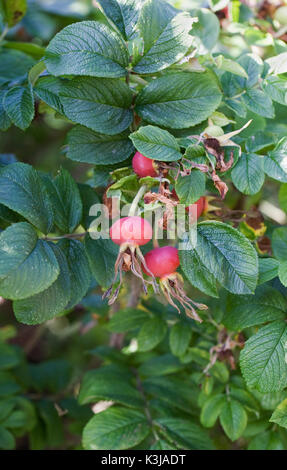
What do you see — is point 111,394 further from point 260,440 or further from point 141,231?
point 141,231

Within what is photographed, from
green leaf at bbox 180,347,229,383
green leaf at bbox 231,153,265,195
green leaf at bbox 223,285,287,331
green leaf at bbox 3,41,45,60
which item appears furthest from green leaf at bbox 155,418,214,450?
green leaf at bbox 3,41,45,60

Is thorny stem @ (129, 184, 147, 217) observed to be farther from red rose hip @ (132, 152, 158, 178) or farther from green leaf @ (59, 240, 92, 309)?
green leaf @ (59, 240, 92, 309)

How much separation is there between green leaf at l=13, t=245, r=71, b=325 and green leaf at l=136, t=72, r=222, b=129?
309 millimetres

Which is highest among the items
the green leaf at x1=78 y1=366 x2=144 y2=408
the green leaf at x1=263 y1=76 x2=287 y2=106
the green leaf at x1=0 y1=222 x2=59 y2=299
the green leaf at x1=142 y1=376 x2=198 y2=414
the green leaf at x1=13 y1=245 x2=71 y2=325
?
the green leaf at x1=263 y1=76 x2=287 y2=106

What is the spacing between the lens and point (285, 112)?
3.46ft

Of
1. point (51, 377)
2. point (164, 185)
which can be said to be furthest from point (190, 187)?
point (51, 377)

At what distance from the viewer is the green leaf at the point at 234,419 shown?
0.92 meters

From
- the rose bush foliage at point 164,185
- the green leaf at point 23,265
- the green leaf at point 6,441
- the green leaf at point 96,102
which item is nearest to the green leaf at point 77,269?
the rose bush foliage at point 164,185

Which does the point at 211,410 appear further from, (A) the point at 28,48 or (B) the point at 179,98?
(A) the point at 28,48

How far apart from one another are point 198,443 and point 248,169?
593 millimetres

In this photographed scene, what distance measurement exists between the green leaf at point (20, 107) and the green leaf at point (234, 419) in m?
0.66

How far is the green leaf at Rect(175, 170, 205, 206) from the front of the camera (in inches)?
26.4

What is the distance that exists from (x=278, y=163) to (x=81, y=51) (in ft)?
1.12

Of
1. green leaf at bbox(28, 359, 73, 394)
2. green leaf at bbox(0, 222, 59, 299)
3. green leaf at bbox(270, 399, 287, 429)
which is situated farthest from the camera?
green leaf at bbox(28, 359, 73, 394)
